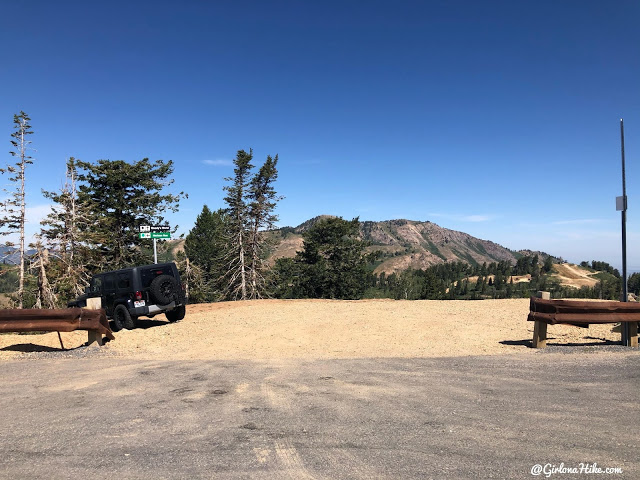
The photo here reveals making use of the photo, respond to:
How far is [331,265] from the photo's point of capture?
48594 mm

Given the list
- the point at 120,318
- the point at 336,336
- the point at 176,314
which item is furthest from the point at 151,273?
the point at 336,336

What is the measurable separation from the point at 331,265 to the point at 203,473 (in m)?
45.0

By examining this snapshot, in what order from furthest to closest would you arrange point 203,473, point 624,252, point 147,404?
point 624,252
point 147,404
point 203,473

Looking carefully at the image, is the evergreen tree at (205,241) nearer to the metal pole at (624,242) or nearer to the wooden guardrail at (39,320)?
the wooden guardrail at (39,320)

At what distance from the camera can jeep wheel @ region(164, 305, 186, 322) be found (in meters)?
16.1

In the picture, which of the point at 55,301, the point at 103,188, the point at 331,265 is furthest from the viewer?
the point at 331,265

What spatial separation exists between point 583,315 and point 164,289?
13.3 m

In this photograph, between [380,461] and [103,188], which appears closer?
[380,461]

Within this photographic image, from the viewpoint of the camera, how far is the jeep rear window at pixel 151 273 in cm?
1479

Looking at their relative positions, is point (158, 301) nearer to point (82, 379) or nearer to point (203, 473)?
point (82, 379)

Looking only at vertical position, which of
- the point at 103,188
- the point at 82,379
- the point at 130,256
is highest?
the point at 103,188

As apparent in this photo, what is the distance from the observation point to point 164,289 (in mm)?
15133

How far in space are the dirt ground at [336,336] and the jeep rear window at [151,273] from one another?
70.3 inches

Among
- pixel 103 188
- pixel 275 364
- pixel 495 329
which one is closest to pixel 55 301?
pixel 103 188
